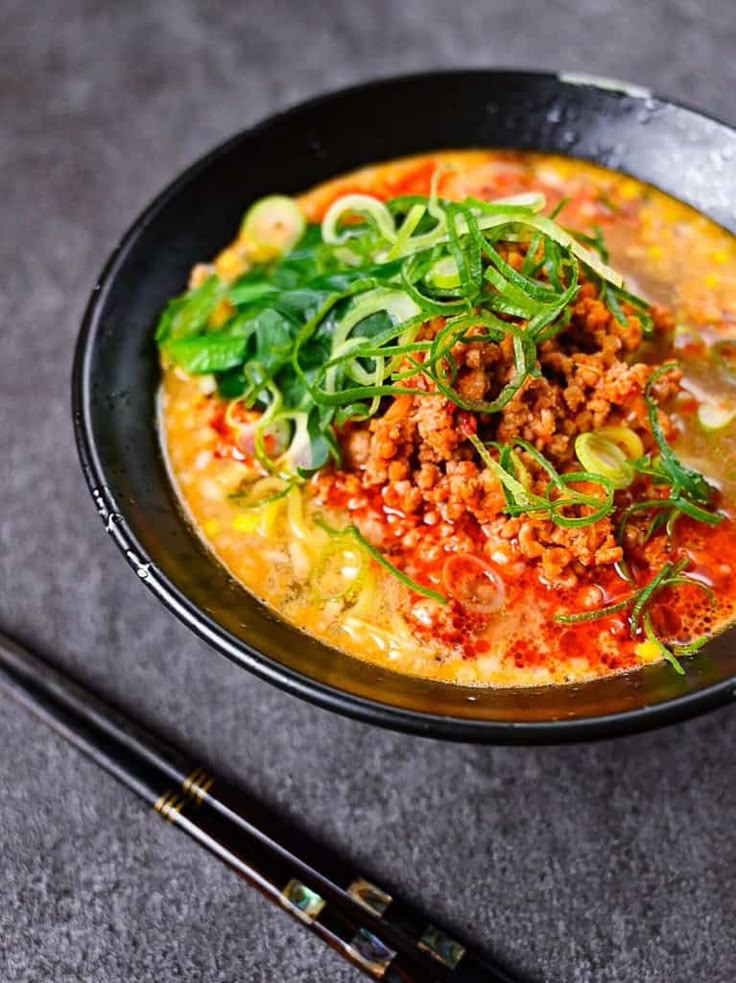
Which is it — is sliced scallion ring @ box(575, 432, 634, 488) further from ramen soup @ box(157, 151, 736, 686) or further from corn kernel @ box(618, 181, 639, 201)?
corn kernel @ box(618, 181, 639, 201)

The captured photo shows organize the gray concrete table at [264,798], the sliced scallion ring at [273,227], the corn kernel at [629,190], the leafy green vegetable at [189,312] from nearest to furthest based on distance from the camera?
the gray concrete table at [264,798]
the leafy green vegetable at [189,312]
the sliced scallion ring at [273,227]
the corn kernel at [629,190]

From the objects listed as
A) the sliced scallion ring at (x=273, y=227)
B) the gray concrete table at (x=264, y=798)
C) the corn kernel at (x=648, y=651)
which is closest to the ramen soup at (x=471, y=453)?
the corn kernel at (x=648, y=651)

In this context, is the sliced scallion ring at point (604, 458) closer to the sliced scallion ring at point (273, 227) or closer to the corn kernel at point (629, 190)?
the corn kernel at point (629, 190)

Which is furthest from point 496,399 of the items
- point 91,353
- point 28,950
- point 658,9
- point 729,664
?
point 658,9

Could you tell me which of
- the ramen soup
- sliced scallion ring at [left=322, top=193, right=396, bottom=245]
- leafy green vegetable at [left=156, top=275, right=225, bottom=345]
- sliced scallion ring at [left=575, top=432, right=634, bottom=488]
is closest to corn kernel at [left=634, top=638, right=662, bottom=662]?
the ramen soup

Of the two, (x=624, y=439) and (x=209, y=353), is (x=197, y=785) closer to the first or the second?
(x=209, y=353)
